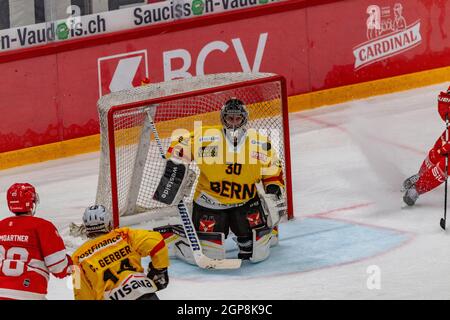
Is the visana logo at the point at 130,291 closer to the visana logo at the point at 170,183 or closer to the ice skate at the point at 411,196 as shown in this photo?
the visana logo at the point at 170,183

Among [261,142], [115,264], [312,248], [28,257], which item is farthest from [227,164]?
[28,257]

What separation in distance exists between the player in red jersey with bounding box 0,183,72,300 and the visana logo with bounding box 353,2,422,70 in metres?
6.21

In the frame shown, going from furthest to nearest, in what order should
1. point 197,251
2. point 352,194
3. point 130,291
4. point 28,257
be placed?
point 352,194, point 197,251, point 28,257, point 130,291

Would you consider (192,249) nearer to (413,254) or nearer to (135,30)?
(413,254)

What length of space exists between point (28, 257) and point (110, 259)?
440 millimetres

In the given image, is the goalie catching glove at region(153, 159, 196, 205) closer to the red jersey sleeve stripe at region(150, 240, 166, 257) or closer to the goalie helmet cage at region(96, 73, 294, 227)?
the goalie helmet cage at region(96, 73, 294, 227)

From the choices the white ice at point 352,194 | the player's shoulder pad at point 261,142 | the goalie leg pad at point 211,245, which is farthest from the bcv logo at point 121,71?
the goalie leg pad at point 211,245

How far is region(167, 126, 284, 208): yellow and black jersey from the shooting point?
31.6 feet

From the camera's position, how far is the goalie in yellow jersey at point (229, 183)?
961 centimetres

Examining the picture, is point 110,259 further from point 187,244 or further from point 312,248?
point 312,248

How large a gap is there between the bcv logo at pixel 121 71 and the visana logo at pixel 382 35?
2.09 meters

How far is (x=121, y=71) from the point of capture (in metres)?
12.5

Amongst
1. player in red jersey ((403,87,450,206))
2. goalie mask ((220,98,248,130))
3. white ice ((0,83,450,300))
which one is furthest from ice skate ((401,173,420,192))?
goalie mask ((220,98,248,130))
